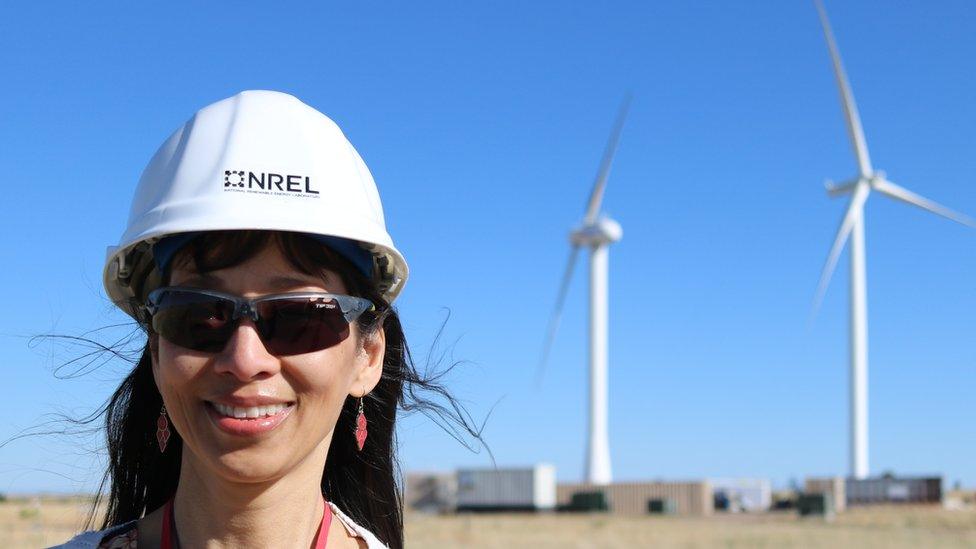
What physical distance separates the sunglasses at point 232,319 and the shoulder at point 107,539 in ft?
1.96

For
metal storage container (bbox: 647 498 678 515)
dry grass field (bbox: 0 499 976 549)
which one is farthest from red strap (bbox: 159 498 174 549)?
metal storage container (bbox: 647 498 678 515)

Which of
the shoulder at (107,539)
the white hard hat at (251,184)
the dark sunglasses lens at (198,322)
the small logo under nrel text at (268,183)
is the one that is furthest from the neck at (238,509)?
the small logo under nrel text at (268,183)

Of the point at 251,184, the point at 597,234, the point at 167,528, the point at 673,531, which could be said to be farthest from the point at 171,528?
Result: the point at 597,234

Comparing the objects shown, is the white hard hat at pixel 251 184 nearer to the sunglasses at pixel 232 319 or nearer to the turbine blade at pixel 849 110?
the sunglasses at pixel 232 319

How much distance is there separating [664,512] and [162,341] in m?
96.0

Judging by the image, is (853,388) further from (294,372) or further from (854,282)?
(294,372)

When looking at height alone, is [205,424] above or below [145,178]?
below

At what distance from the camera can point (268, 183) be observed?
3355mm

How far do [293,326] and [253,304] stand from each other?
0.41 feet

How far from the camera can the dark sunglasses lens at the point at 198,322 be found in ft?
10.6

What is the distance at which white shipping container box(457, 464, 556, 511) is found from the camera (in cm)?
9769

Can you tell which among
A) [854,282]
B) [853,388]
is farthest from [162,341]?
[853,388]

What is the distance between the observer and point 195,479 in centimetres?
337

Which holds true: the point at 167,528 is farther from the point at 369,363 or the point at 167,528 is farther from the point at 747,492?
the point at 747,492
